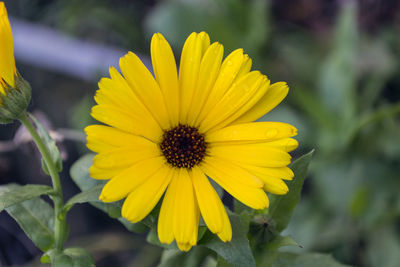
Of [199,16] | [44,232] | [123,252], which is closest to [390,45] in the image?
[199,16]

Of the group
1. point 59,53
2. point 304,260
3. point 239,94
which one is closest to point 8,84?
point 239,94

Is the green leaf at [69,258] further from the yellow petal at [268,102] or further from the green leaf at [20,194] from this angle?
the yellow petal at [268,102]

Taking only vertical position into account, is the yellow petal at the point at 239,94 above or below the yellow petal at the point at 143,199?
above

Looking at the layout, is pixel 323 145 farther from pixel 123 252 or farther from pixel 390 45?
pixel 123 252

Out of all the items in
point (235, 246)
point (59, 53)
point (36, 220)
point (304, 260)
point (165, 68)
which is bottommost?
point (59, 53)

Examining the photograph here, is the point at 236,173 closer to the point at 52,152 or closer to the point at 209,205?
the point at 209,205

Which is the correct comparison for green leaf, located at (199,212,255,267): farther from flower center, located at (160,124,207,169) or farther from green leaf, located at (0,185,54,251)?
green leaf, located at (0,185,54,251)

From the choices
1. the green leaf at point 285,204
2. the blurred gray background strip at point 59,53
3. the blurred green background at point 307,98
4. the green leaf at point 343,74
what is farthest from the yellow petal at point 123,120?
the blurred gray background strip at point 59,53
